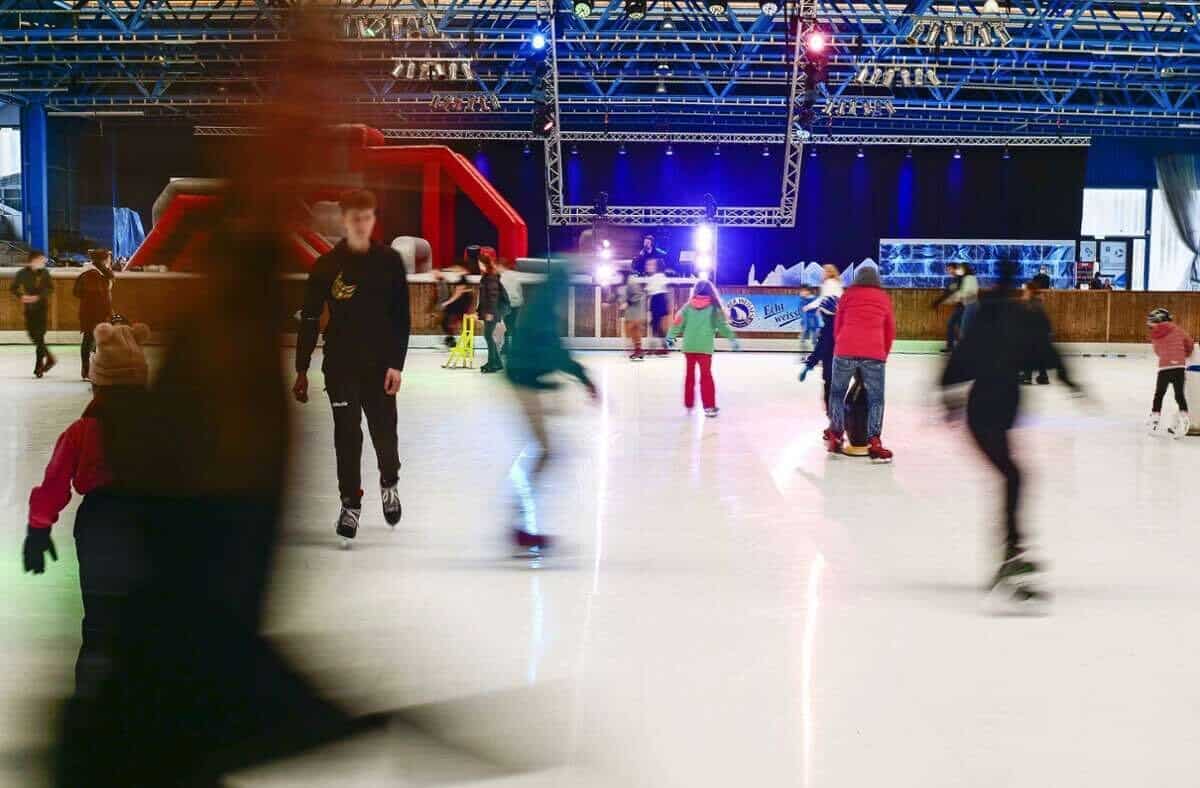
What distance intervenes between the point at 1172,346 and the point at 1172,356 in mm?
81

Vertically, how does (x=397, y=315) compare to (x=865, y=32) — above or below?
below

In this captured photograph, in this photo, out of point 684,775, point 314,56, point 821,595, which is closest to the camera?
point 314,56

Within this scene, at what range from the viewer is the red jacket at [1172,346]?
28.3 ft

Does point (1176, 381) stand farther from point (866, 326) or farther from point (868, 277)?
point (868, 277)

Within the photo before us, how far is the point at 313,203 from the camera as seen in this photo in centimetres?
123

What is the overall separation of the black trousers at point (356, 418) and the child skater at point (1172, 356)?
6092mm

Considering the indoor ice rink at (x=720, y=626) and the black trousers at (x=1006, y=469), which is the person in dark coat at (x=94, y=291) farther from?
the black trousers at (x=1006, y=469)

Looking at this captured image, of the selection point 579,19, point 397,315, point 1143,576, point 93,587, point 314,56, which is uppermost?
point 579,19

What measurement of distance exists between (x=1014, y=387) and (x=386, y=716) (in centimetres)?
307

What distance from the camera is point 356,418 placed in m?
4.53

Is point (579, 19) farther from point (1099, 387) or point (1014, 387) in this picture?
point (1014, 387)

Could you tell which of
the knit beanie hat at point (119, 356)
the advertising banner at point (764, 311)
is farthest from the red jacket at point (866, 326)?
the advertising banner at point (764, 311)

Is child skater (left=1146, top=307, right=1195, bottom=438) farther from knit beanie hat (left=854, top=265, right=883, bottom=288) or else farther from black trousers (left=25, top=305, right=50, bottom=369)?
black trousers (left=25, top=305, right=50, bottom=369)

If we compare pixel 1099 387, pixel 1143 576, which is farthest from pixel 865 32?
pixel 1143 576
